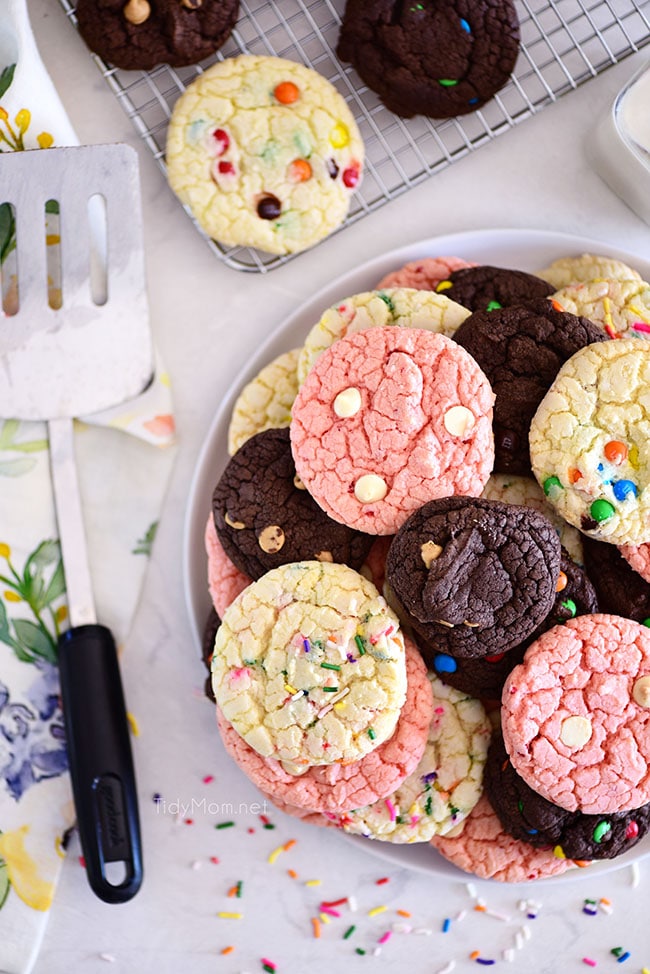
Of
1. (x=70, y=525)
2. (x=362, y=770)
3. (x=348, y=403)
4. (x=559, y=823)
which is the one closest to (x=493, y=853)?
(x=559, y=823)

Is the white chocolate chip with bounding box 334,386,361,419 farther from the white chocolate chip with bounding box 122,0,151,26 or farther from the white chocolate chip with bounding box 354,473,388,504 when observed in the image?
the white chocolate chip with bounding box 122,0,151,26

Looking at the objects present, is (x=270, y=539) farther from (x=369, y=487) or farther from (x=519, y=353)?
(x=519, y=353)

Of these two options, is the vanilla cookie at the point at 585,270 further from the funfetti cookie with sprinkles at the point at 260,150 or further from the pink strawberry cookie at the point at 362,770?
the pink strawberry cookie at the point at 362,770

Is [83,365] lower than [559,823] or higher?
higher

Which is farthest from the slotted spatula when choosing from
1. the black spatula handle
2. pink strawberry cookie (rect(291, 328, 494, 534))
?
pink strawberry cookie (rect(291, 328, 494, 534))

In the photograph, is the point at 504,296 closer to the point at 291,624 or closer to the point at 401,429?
the point at 401,429

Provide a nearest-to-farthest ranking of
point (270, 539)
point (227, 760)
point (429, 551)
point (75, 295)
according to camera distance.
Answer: point (429, 551)
point (270, 539)
point (75, 295)
point (227, 760)

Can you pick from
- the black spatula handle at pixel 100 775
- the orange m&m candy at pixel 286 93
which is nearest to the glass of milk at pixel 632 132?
the orange m&m candy at pixel 286 93
